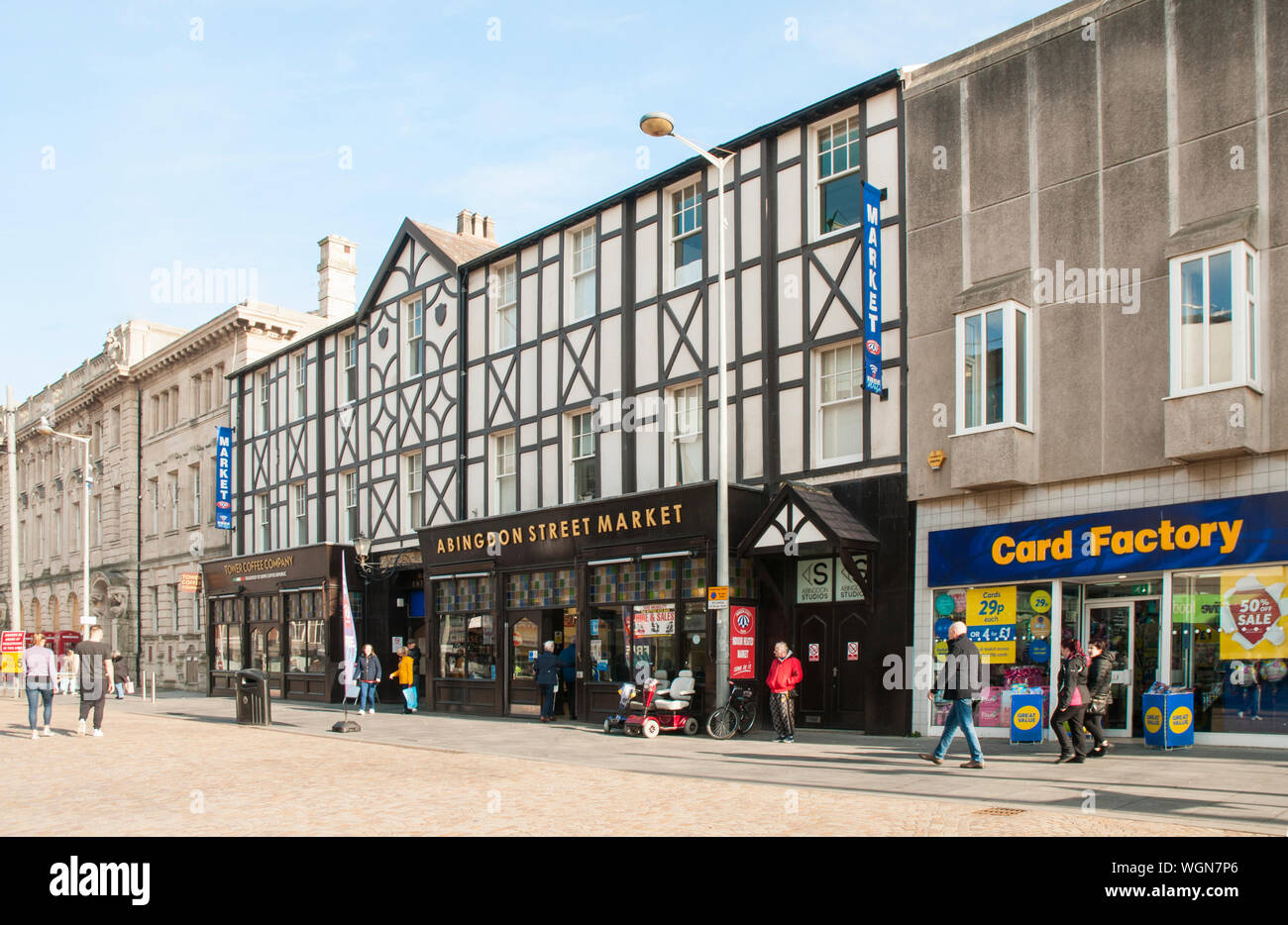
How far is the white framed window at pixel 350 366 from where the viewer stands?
32.3 meters

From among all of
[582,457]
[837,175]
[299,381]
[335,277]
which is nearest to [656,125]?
[837,175]

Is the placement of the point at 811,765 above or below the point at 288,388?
below

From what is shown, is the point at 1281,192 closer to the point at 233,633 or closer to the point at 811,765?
the point at 811,765

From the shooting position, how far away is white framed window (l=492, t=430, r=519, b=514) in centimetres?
2642

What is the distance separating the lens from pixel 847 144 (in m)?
19.5

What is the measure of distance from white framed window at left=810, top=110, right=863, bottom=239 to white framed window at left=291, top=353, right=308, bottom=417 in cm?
1993

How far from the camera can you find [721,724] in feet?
60.6

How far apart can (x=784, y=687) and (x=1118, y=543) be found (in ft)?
17.1

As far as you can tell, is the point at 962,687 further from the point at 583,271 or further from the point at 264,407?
the point at 264,407

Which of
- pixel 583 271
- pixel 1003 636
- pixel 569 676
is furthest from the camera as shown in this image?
pixel 583 271

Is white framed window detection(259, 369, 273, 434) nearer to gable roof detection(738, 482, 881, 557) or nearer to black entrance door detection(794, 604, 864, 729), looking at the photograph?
gable roof detection(738, 482, 881, 557)

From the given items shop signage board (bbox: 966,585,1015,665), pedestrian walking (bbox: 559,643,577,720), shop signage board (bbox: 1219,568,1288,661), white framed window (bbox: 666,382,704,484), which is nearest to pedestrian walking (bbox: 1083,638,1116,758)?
shop signage board (bbox: 1219,568,1288,661)
